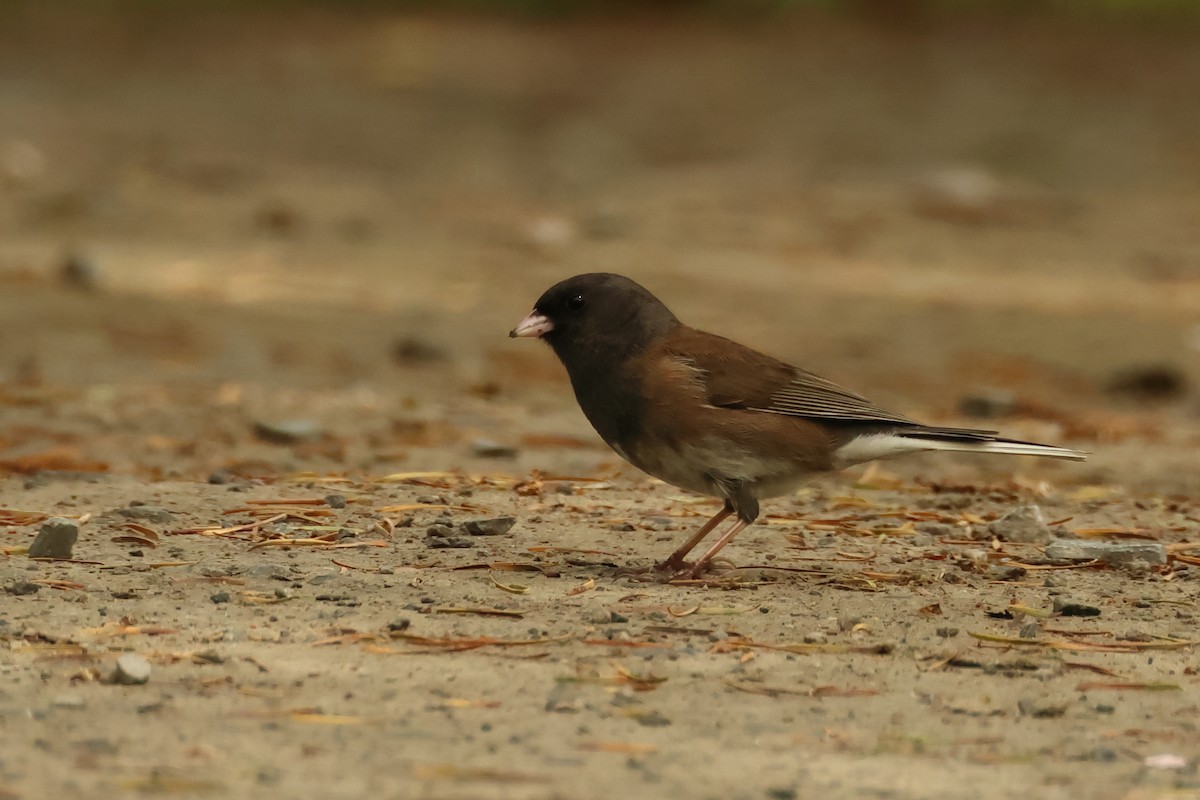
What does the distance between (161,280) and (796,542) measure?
25.2 ft

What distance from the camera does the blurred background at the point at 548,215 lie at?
8820mm

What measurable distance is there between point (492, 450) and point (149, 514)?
2.09 m

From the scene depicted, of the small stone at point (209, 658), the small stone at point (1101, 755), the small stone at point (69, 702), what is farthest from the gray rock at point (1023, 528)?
the small stone at point (69, 702)

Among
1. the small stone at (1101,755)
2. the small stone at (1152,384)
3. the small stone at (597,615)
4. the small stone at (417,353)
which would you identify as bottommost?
the small stone at (1101,755)

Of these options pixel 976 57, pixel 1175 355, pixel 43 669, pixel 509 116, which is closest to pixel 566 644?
pixel 43 669

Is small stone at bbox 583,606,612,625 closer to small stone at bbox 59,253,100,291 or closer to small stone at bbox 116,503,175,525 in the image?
small stone at bbox 116,503,175,525

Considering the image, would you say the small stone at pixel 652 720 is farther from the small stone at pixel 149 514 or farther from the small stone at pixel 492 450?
the small stone at pixel 492 450

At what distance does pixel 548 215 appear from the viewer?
16.0 meters

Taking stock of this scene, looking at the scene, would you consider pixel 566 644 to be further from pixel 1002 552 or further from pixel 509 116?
pixel 509 116

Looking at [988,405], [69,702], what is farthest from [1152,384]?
[69,702]

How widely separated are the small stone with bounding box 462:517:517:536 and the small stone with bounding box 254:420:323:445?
7.38 feet

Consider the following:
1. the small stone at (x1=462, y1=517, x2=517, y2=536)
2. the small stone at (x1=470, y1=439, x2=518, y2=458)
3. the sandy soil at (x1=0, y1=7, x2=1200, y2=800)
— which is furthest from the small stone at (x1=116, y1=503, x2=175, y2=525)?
the small stone at (x1=470, y1=439, x2=518, y2=458)

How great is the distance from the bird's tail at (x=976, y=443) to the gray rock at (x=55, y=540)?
234cm

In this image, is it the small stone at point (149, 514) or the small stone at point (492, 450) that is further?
the small stone at point (492, 450)
